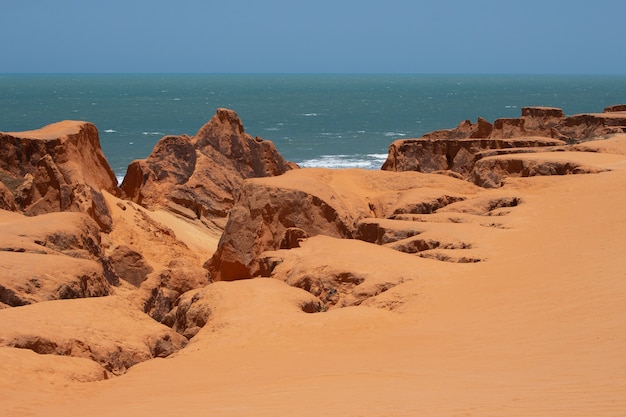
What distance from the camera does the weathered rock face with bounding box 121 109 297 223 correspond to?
2627cm

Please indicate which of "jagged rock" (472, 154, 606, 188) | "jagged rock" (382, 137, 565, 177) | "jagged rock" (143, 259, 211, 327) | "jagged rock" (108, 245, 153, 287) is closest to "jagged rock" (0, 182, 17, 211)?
"jagged rock" (108, 245, 153, 287)

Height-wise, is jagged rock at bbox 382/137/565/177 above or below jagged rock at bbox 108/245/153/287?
above

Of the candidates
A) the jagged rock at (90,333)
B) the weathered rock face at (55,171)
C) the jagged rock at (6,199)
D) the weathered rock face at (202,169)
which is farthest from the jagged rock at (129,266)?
the weathered rock face at (202,169)

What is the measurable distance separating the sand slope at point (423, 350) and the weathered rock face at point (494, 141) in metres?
7.75

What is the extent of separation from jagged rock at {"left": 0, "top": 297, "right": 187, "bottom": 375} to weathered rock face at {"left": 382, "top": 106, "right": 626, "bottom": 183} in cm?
1137

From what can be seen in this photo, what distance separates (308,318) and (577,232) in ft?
19.1

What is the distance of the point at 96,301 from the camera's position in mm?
12312

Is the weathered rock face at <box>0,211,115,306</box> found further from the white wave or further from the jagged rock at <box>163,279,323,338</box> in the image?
the white wave

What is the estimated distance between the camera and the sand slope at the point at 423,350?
816cm

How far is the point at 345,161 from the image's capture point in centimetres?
5097

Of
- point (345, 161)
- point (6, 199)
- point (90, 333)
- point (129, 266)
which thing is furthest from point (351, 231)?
point (345, 161)

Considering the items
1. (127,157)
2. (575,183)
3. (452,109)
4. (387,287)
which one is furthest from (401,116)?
(387,287)

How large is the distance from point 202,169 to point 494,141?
8.68 metres

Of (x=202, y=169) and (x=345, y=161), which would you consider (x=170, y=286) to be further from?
(x=345, y=161)
